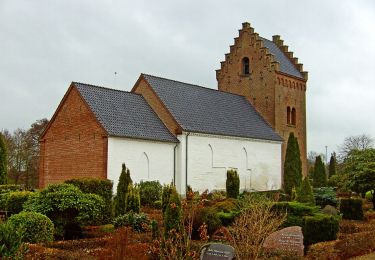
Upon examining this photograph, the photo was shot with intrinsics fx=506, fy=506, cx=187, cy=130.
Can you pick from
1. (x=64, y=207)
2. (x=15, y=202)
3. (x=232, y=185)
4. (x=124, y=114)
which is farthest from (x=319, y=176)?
(x=64, y=207)

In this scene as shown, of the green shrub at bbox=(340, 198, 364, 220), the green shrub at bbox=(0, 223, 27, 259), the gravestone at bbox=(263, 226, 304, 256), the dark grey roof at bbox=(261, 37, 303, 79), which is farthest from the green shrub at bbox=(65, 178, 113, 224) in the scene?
the dark grey roof at bbox=(261, 37, 303, 79)

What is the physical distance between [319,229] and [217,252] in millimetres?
6398

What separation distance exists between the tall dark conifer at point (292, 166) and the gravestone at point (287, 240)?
23.9 metres

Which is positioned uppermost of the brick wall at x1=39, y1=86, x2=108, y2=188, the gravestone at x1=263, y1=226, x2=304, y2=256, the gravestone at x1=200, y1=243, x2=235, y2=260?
the brick wall at x1=39, y1=86, x2=108, y2=188

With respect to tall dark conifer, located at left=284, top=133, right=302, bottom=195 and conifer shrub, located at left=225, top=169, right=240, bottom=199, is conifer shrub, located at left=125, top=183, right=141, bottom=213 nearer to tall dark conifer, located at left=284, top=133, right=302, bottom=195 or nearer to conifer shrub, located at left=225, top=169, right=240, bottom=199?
conifer shrub, located at left=225, top=169, right=240, bottom=199

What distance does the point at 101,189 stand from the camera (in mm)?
20266

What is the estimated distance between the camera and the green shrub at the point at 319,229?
15500 mm

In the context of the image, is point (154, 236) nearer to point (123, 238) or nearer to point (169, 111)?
point (123, 238)

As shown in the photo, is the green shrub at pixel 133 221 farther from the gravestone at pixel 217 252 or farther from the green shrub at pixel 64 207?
the gravestone at pixel 217 252

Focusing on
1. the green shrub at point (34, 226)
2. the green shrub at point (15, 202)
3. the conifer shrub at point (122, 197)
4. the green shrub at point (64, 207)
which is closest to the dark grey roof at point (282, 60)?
the conifer shrub at point (122, 197)

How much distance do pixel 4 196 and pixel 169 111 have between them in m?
13.1

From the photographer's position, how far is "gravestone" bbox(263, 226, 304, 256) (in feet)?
46.4

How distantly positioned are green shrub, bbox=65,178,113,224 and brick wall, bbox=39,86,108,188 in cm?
609

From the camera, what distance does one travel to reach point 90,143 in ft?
90.1
